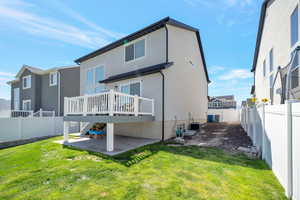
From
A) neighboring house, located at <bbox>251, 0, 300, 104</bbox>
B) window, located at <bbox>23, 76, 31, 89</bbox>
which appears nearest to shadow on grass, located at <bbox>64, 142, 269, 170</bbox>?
neighboring house, located at <bbox>251, 0, 300, 104</bbox>

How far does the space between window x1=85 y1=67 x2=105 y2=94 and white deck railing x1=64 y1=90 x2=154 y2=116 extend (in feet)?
14.1

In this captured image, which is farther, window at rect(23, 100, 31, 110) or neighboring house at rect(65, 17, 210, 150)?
window at rect(23, 100, 31, 110)

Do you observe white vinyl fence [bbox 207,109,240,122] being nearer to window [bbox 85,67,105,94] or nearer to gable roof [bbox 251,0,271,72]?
gable roof [bbox 251,0,271,72]

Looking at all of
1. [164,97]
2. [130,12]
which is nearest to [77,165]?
[164,97]

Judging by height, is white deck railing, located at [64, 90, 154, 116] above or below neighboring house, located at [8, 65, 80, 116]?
below

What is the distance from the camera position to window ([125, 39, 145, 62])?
10023 millimetres

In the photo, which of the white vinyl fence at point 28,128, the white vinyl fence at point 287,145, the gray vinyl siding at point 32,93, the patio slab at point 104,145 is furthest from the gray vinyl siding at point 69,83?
the white vinyl fence at point 287,145

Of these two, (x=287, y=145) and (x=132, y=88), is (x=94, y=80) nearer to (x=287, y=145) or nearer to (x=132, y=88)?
(x=132, y=88)

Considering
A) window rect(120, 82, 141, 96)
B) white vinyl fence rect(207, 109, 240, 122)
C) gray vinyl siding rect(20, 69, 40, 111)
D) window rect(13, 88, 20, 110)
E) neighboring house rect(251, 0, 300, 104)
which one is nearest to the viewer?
neighboring house rect(251, 0, 300, 104)

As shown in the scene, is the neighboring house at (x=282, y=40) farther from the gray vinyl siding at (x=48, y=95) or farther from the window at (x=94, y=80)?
the gray vinyl siding at (x=48, y=95)

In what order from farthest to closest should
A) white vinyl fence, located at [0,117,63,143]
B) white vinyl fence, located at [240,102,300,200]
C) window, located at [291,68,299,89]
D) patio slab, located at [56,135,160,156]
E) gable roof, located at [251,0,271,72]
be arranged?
1. white vinyl fence, located at [0,117,63,143]
2. gable roof, located at [251,0,271,72]
3. patio slab, located at [56,135,160,156]
4. window, located at [291,68,299,89]
5. white vinyl fence, located at [240,102,300,200]

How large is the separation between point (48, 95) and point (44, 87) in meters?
1.58

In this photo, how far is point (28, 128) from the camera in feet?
39.4

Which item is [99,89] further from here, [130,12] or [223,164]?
[223,164]
